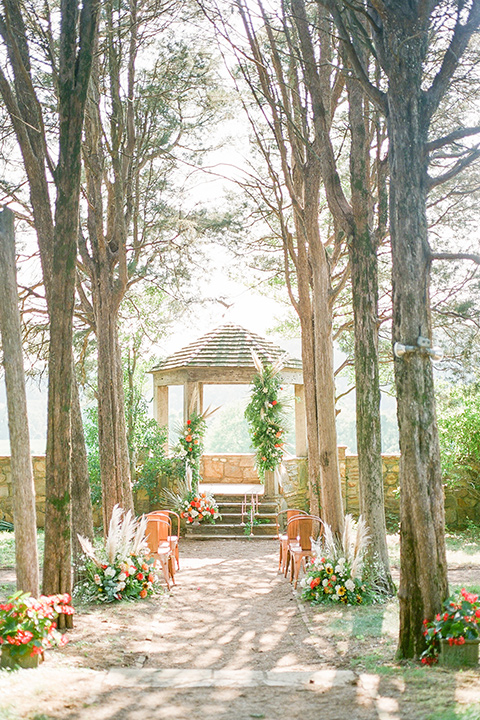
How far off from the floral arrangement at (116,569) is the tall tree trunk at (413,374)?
3.43 m

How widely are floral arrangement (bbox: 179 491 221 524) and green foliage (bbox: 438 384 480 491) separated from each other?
4317mm

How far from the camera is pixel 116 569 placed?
23.4ft

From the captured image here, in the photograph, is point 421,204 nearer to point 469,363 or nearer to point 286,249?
point 286,249

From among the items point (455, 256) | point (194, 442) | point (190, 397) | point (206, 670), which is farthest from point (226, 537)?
point (455, 256)

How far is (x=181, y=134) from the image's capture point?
1043 cm

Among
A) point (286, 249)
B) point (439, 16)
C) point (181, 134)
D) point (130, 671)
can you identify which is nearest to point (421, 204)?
point (439, 16)

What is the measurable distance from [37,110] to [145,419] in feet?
28.2

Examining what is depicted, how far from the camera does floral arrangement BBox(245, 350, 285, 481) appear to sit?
12.5 m

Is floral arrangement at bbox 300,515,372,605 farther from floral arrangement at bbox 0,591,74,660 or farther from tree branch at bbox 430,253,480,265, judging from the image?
floral arrangement at bbox 0,591,74,660

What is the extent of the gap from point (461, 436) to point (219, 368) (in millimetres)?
4995

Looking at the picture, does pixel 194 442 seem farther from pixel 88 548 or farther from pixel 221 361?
pixel 88 548

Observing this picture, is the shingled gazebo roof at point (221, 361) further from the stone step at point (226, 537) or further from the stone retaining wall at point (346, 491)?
the stone step at point (226, 537)

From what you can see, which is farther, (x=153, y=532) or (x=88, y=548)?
(x=153, y=532)

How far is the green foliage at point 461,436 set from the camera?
39.4ft
